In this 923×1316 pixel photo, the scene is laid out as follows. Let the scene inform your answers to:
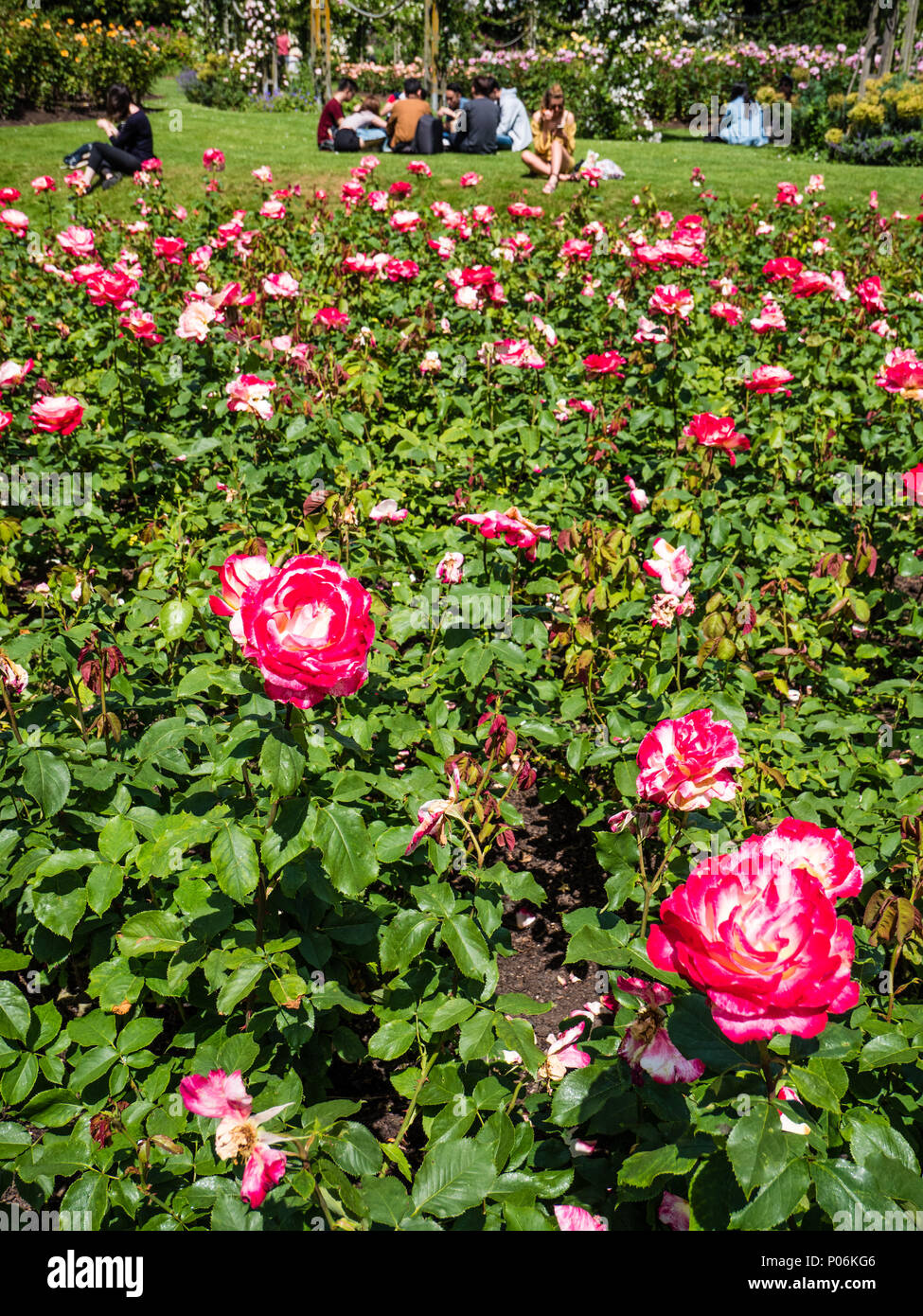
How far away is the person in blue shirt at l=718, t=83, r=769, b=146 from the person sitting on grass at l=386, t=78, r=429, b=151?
879cm

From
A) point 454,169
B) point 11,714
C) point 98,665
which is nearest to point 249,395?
point 98,665

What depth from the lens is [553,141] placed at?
397 inches

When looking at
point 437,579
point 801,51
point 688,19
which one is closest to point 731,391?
point 437,579

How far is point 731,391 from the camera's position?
438 cm

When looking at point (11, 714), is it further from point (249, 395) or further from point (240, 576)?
point (249, 395)

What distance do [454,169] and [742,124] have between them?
10524 millimetres

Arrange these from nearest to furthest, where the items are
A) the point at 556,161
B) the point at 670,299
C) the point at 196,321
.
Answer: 1. the point at 196,321
2. the point at 670,299
3. the point at 556,161

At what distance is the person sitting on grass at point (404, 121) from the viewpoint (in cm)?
1166

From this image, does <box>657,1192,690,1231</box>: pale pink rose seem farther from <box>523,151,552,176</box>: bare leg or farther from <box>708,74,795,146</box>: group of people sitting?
<box>708,74,795,146</box>: group of people sitting

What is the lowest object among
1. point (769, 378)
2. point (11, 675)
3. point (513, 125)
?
point (11, 675)

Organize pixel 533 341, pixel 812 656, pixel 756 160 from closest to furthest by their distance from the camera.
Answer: pixel 812 656 < pixel 533 341 < pixel 756 160

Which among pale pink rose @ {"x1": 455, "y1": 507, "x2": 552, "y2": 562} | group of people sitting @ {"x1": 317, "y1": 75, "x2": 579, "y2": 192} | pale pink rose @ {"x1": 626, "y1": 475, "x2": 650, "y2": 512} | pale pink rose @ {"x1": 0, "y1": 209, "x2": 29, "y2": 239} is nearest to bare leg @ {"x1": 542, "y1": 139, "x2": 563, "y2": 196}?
group of people sitting @ {"x1": 317, "y1": 75, "x2": 579, "y2": 192}
